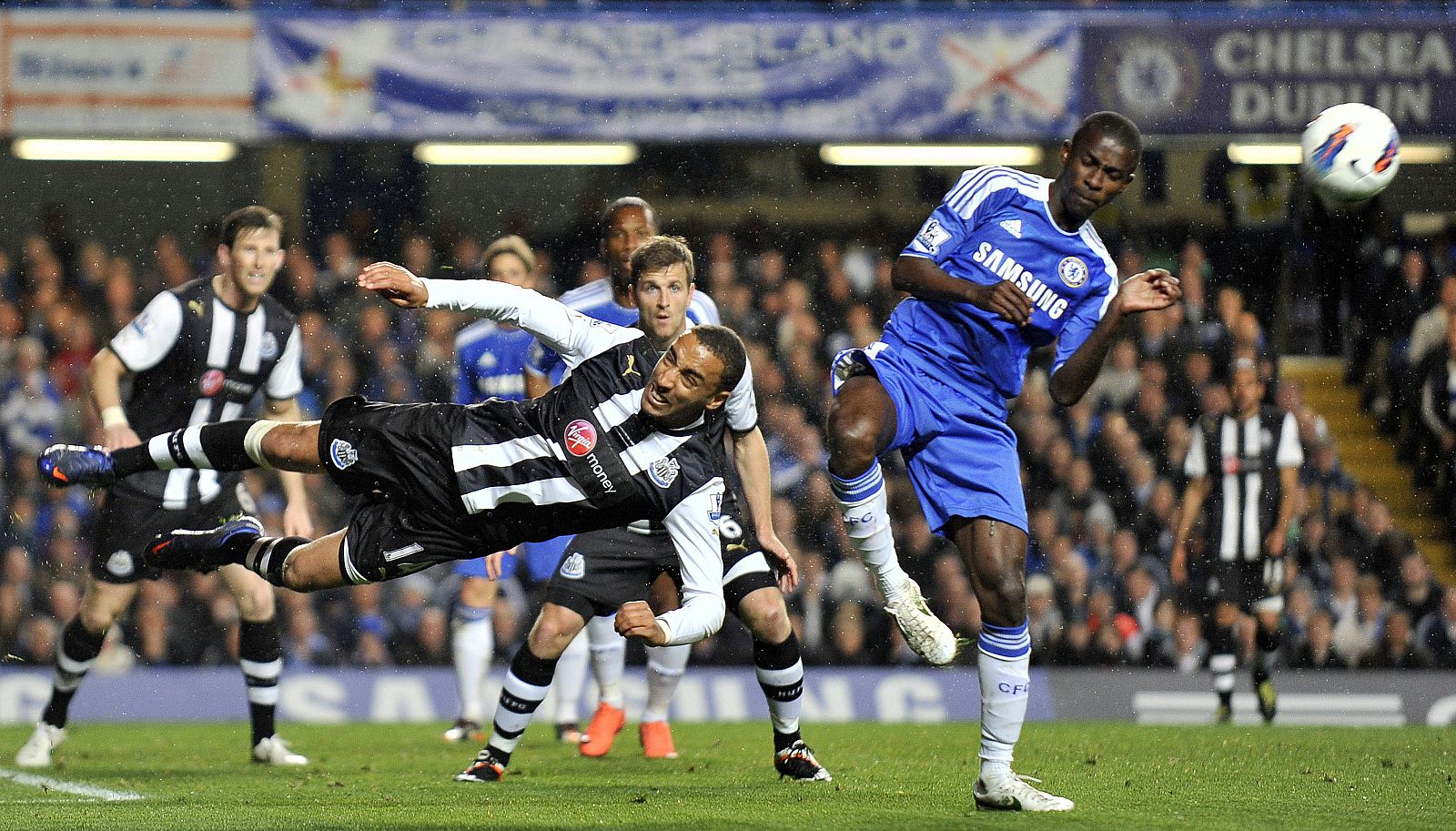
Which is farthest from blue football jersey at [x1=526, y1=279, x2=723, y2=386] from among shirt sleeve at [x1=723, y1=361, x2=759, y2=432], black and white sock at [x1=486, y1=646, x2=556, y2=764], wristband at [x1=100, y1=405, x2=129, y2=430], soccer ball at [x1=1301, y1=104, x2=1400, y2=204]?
soccer ball at [x1=1301, y1=104, x2=1400, y2=204]

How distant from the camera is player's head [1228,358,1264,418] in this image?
11156 millimetres

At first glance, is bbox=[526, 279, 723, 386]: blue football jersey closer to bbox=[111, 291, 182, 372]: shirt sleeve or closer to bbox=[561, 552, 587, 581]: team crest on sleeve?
bbox=[561, 552, 587, 581]: team crest on sleeve

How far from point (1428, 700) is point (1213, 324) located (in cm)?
360

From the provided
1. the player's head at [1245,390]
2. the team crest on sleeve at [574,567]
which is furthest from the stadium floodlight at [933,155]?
the team crest on sleeve at [574,567]

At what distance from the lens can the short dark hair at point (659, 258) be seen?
6605mm

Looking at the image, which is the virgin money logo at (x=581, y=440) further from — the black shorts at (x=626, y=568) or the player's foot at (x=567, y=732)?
the player's foot at (x=567, y=732)

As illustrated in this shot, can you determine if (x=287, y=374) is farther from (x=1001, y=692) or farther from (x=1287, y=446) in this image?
(x=1287, y=446)

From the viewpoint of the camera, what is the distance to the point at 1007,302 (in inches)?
223

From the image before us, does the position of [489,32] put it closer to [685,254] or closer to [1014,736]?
[685,254]

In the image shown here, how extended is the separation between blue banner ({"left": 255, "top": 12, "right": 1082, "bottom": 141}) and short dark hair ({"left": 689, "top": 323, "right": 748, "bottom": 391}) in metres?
7.37

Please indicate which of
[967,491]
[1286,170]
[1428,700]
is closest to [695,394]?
[967,491]

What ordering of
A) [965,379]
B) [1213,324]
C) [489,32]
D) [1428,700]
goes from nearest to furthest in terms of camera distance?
[965,379]
[1428,700]
[489,32]
[1213,324]

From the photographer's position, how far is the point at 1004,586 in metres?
5.62

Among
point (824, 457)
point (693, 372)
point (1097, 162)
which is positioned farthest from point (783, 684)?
point (824, 457)
